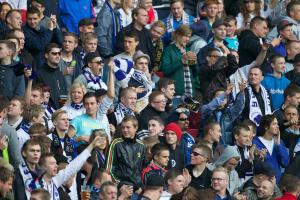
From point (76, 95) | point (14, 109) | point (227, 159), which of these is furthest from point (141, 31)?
point (14, 109)

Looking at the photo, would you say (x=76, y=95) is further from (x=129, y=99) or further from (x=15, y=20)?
(x=15, y=20)

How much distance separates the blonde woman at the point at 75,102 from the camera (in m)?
21.2

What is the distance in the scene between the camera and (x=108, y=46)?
2400 centimetres

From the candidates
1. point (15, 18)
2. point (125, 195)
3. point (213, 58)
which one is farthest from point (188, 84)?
point (125, 195)

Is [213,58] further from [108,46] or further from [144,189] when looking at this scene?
[144,189]

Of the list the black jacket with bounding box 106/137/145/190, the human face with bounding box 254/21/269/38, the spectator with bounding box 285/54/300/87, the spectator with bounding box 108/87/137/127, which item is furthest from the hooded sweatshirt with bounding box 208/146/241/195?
the human face with bounding box 254/21/269/38

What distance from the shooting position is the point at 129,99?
21.6 m

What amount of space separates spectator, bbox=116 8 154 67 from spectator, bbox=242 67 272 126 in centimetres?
174

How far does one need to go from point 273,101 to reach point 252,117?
0.83 metres

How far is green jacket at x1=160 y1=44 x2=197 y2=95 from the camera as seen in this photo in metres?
23.6

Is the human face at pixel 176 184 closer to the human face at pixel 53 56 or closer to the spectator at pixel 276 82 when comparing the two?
the human face at pixel 53 56

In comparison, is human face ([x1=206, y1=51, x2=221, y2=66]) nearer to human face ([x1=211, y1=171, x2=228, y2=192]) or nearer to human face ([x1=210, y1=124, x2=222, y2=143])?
human face ([x1=210, y1=124, x2=222, y2=143])

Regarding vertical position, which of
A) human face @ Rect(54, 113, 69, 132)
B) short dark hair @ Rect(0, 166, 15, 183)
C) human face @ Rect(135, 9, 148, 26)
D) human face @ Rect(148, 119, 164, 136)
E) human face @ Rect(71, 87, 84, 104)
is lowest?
human face @ Rect(148, 119, 164, 136)

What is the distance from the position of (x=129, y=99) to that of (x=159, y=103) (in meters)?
0.42
